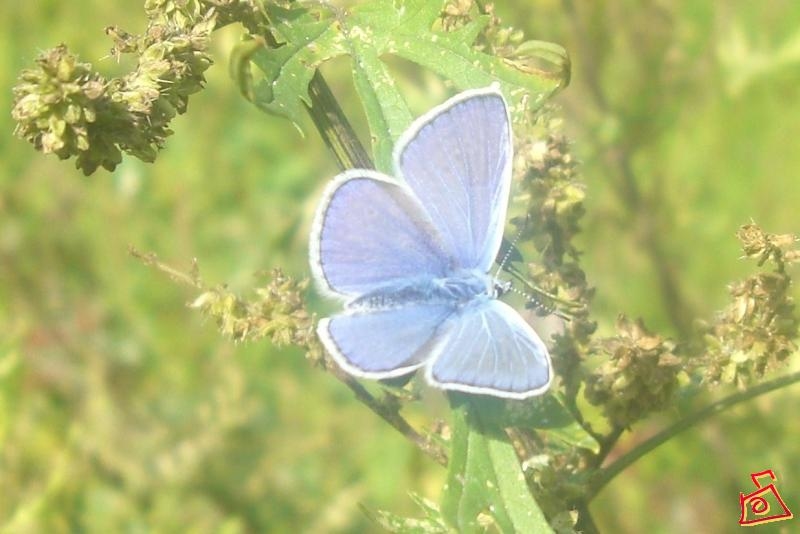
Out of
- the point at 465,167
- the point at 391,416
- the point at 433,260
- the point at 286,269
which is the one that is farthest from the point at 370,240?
the point at 286,269

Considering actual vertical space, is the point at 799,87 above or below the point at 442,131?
above

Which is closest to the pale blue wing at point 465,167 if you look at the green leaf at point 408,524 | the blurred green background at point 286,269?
the green leaf at point 408,524

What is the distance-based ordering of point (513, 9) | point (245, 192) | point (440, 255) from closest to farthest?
point (440, 255) → point (513, 9) → point (245, 192)

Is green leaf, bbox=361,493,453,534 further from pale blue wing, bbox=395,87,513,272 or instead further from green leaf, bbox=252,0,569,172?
green leaf, bbox=252,0,569,172

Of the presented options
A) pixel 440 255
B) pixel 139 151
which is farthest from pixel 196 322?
pixel 139 151

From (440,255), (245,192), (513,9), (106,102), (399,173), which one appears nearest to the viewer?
(106,102)

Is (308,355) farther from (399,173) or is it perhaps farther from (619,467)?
(619,467)

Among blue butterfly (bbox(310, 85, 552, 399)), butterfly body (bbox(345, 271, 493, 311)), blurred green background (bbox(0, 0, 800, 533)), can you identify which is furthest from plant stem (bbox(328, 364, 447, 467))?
blurred green background (bbox(0, 0, 800, 533))

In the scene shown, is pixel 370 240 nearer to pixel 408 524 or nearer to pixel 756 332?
pixel 408 524
